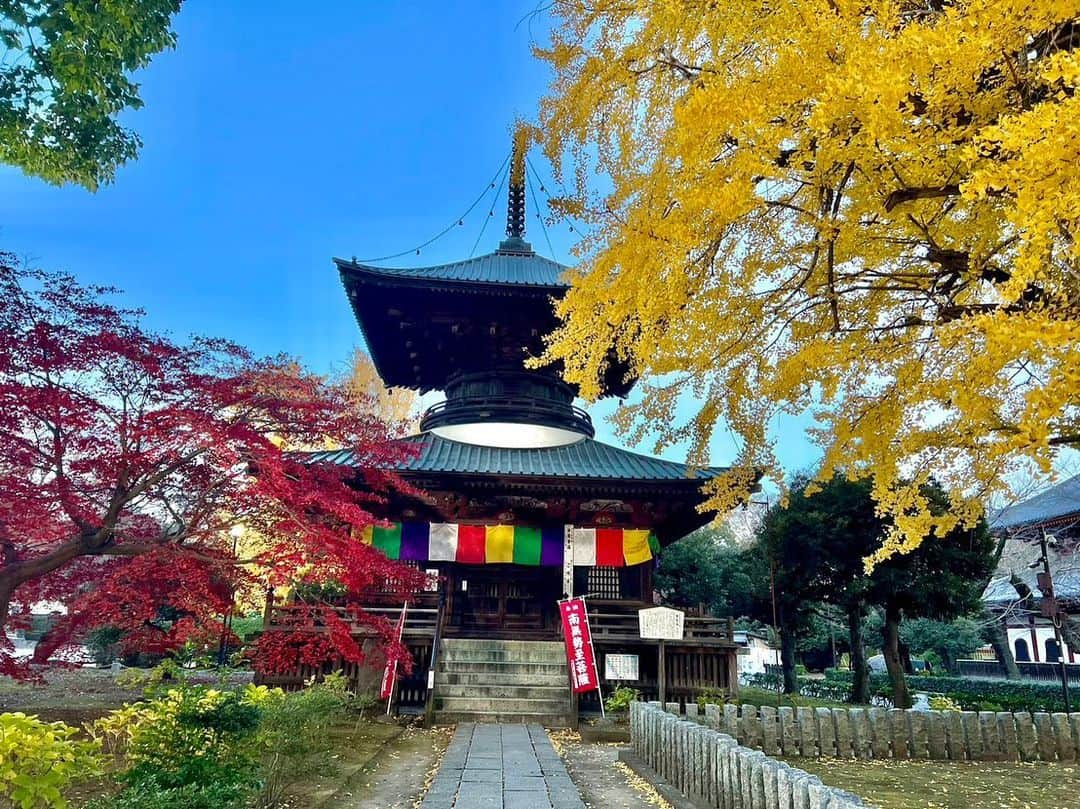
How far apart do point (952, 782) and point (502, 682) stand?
6.62m

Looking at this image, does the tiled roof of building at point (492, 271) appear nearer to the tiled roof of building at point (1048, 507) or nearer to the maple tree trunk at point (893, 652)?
the maple tree trunk at point (893, 652)

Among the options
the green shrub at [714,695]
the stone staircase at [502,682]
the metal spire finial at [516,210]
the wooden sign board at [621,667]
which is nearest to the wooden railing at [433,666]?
the stone staircase at [502,682]

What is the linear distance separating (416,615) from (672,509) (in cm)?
592

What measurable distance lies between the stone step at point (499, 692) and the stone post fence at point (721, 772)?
3.72 metres

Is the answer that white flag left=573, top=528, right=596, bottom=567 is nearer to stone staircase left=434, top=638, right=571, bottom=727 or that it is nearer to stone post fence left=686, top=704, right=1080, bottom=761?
stone staircase left=434, top=638, right=571, bottom=727

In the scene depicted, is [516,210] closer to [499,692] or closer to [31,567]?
[499,692]

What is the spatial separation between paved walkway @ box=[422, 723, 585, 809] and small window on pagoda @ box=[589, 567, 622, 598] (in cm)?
599

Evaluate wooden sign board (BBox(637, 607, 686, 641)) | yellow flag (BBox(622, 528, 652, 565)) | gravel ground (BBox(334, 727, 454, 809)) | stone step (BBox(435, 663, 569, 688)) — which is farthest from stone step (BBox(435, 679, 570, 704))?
yellow flag (BBox(622, 528, 652, 565))

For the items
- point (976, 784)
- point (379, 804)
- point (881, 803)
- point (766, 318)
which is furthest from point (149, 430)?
point (976, 784)

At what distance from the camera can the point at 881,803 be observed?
585 cm

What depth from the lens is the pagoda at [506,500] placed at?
11422 millimetres

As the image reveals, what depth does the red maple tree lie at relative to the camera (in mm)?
5379

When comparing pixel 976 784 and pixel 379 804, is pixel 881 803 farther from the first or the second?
pixel 379 804

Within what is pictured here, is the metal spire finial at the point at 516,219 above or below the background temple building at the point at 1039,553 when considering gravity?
above
